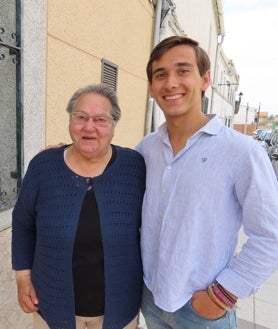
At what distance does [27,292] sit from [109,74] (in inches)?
126

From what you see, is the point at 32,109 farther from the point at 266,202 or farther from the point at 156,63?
the point at 266,202

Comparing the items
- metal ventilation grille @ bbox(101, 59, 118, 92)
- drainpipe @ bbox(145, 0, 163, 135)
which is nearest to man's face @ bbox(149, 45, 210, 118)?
metal ventilation grille @ bbox(101, 59, 118, 92)

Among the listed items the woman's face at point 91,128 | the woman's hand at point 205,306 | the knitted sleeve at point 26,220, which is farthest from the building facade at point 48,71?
the woman's hand at point 205,306

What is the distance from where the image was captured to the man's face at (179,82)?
55.8 inches

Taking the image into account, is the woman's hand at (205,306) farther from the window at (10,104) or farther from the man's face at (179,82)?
the window at (10,104)

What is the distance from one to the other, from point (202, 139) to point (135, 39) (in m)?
4.14

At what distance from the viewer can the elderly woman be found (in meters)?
1.47

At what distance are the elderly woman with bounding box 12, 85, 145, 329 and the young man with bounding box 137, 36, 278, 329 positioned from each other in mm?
121

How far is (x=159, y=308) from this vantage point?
158 cm

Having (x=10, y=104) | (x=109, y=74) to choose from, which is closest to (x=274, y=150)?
(x=109, y=74)

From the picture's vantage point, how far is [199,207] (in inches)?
52.0

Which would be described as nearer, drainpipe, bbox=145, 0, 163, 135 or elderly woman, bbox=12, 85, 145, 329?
elderly woman, bbox=12, 85, 145, 329

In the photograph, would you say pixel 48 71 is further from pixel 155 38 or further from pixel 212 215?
pixel 155 38

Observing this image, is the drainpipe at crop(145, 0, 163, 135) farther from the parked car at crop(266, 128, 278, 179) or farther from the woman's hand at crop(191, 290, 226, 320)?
the parked car at crop(266, 128, 278, 179)
